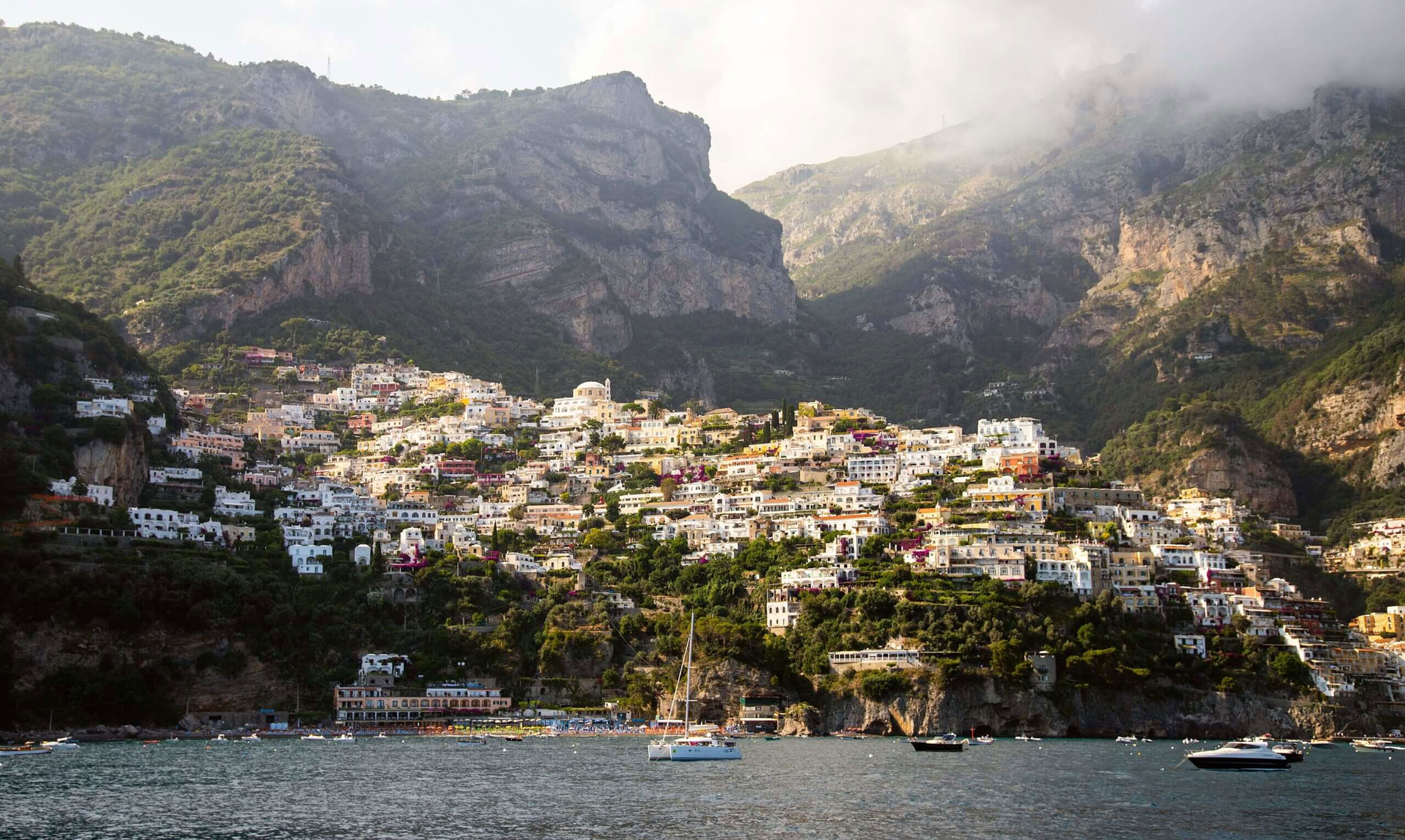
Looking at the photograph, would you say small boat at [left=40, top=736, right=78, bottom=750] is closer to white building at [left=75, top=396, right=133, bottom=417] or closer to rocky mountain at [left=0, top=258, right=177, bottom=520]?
rocky mountain at [left=0, top=258, right=177, bottom=520]

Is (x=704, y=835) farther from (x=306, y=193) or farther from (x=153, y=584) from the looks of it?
(x=306, y=193)

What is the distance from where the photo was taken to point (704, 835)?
53.3 meters

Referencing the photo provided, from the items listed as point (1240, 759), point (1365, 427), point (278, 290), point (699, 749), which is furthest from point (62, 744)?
point (1365, 427)

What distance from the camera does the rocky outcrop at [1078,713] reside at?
94875mm

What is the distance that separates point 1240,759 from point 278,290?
114481 mm

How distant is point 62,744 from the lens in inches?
3268

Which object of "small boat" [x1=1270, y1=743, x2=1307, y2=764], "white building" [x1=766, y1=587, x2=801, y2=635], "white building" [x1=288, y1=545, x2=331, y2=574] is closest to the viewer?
"small boat" [x1=1270, y1=743, x2=1307, y2=764]

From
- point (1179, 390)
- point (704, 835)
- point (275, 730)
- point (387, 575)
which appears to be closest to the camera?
point (704, 835)

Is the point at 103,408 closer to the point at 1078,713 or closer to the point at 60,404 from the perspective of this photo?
the point at 60,404

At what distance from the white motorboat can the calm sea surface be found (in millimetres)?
1310

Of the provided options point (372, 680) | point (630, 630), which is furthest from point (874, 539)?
point (372, 680)

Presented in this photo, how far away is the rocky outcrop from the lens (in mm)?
94875

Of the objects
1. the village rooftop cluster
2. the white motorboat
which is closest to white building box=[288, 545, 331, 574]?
the village rooftop cluster

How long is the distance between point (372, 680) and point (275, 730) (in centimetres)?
774
